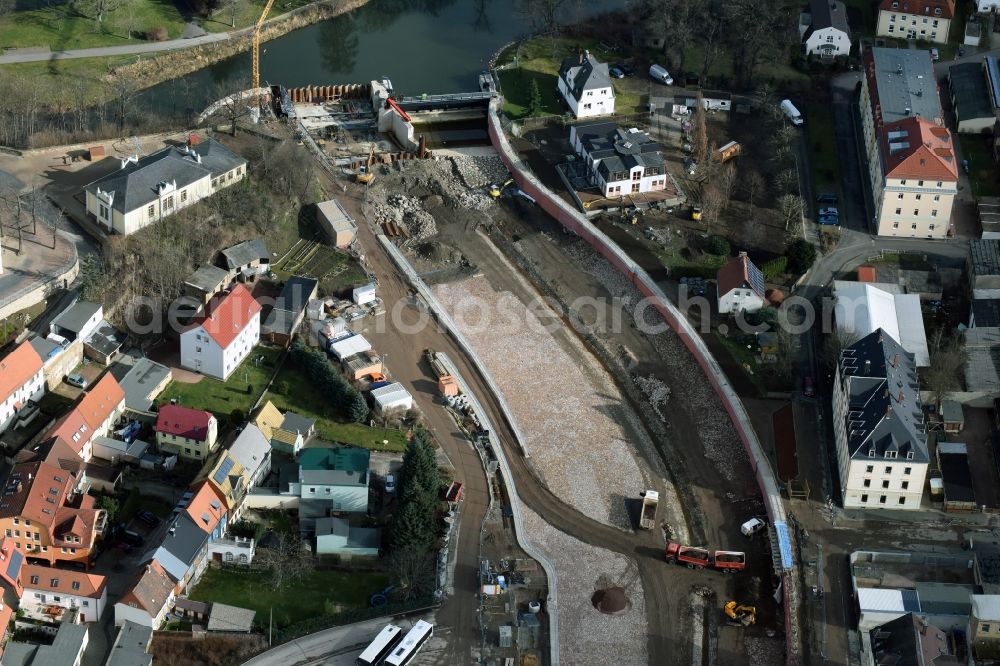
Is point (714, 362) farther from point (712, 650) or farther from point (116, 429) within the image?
point (116, 429)

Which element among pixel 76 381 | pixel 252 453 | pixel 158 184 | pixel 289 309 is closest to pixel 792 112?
pixel 289 309

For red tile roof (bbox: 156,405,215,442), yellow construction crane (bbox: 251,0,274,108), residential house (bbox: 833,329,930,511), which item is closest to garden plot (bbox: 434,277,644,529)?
residential house (bbox: 833,329,930,511)

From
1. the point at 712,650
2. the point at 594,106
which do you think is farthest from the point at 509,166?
the point at 712,650

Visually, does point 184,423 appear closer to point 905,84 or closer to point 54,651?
point 54,651

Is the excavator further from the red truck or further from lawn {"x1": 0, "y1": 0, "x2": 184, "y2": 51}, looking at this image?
lawn {"x1": 0, "y1": 0, "x2": 184, "y2": 51}

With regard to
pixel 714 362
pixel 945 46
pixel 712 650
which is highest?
pixel 945 46
